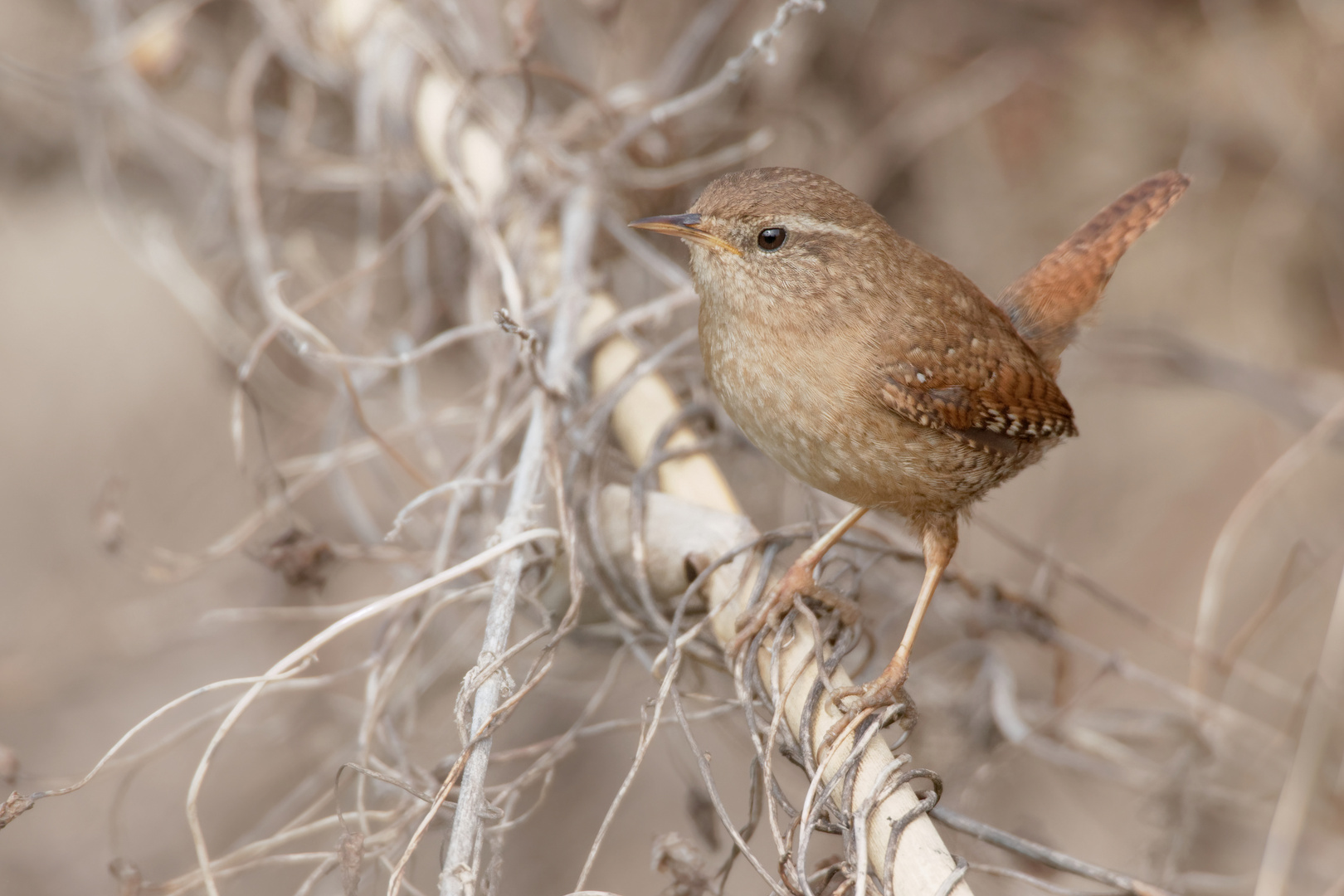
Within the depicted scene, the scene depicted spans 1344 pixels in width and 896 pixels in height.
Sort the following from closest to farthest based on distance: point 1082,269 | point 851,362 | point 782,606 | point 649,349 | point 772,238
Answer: point 782,606
point 851,362
point 772,238
point 649,349
point 1082,269

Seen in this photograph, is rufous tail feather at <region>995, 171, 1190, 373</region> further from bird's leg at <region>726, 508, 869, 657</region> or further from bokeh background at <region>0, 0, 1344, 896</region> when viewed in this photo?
bird's leg at <region>726, 508, 869, 657</region>

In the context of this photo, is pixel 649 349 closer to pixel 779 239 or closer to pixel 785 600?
pixel 779 239

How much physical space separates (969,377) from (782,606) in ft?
1.98

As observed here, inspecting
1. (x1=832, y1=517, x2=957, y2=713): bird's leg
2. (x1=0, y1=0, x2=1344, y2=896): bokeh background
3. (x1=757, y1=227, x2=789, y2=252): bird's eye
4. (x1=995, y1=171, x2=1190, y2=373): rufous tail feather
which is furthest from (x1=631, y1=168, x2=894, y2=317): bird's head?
(x1=995, y1=171, x2=1190, y2=373): rufous tail feather

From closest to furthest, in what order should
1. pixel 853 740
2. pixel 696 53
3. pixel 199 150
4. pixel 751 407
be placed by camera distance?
1. pixel 853 740
2. pixel 751 407
3. pixel 199 150
4. pixel 696 53

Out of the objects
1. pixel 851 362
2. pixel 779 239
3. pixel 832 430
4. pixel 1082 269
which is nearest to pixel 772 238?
pixel 779 239

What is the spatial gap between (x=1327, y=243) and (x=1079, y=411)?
94 cm

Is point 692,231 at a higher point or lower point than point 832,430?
higher

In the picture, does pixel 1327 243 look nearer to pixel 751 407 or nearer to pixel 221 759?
pixel 751 407

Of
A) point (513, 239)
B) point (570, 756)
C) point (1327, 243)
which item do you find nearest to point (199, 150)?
point (513, 239)

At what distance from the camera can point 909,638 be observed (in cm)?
188

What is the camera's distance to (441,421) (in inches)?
86.3

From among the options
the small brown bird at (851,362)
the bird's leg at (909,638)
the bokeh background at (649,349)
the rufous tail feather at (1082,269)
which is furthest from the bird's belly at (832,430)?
the rufous tail feather at (1082,269)

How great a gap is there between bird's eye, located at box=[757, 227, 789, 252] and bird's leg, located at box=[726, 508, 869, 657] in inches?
20.7
